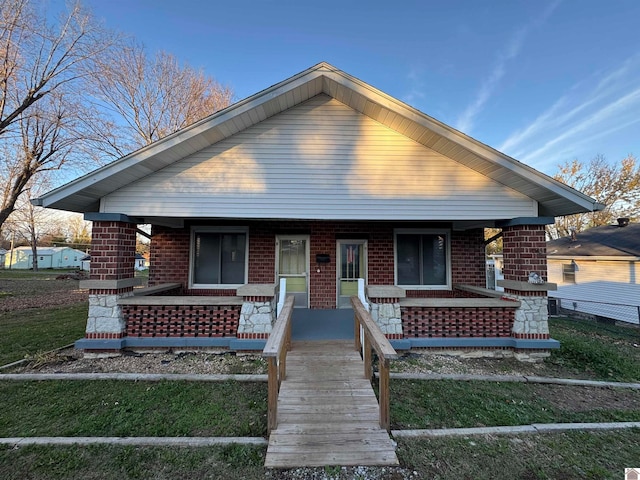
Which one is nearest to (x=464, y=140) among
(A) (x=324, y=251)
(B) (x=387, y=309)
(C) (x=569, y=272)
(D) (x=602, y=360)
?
(B) (x=387, y=309)

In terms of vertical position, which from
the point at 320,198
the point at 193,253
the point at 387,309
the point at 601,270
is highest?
the point at 320,198

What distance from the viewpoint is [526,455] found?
2971 mm

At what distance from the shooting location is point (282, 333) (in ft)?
11.9

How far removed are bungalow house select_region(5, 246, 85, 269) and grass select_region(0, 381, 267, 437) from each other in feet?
A: 189

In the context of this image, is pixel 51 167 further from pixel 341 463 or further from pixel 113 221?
pixel 341 463

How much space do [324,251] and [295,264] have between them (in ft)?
3.03

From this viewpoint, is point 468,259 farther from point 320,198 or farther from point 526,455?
point 526,455

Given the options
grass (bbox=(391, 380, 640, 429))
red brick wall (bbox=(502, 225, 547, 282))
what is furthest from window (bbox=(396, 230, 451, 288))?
grass (bbox=(391, 380, 640, 429))

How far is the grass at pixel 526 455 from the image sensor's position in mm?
2717

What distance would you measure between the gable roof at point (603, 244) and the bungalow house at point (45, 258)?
63460mm

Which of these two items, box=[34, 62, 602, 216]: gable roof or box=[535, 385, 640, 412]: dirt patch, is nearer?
box=[535, 385, 640, 412]: dirt patch

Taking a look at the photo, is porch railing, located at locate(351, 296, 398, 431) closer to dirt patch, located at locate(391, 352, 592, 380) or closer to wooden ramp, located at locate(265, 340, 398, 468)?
wooden ramp, located at locate(265, 340, 398, 468)

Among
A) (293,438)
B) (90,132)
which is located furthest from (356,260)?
(90,132)

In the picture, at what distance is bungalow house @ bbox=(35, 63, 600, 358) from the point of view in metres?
5.43
